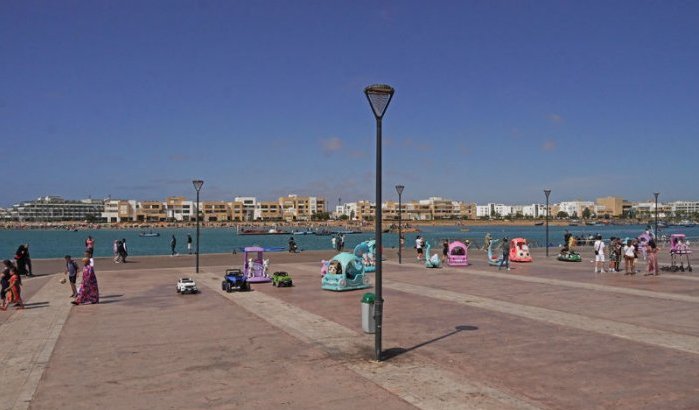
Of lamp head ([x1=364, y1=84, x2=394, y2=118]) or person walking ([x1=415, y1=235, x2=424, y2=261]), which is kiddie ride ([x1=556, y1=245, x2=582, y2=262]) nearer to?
person walking ([x1=415, y1=235, x2=424, y2=261])

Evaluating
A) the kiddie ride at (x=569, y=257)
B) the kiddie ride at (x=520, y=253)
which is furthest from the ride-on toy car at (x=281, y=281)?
the kiddie ride at (x=569, y=257)

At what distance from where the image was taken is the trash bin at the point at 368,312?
1177cm

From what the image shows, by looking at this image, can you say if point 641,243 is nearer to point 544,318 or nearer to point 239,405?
point 544,318

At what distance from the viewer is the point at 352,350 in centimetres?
1108

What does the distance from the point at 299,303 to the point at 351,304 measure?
5.36ft

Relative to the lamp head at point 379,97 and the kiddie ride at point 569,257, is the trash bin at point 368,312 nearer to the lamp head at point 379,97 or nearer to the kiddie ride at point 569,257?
the lamp head at point 379,97

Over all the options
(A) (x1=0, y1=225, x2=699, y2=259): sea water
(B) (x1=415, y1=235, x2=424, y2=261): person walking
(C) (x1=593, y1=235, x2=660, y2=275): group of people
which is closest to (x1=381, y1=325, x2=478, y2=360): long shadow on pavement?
(C) (x1=593, y1=235, x2=660, y2=275): group of people

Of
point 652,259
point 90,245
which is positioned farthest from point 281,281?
point 652,259

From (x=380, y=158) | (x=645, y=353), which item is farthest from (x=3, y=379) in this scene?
(x=645, y=353)

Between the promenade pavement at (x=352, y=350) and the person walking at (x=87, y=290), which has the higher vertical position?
the person walking at (x=87, y=290)

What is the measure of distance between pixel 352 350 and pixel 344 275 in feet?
32.1

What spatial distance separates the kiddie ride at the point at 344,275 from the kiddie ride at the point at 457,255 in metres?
10.5

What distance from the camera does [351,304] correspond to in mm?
17375

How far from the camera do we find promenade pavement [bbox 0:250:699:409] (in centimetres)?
824
